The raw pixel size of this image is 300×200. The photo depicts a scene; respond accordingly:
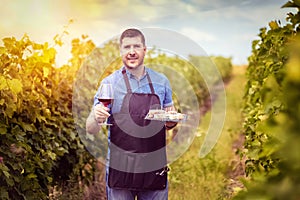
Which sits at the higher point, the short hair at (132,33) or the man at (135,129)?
the short hair at (132,33)

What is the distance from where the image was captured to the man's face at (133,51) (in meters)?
3.38

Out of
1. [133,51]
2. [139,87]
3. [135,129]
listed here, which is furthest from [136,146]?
[133,51]

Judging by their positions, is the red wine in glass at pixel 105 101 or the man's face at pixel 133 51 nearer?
the red wine in glass at pixel 105 101

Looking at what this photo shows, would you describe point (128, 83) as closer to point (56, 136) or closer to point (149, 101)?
point (149, 101)

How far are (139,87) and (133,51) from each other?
241 millimetres

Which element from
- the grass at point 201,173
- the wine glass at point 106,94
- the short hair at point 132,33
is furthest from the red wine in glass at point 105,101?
the grass at point 201,173

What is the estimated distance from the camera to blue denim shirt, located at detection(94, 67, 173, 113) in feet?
11.0

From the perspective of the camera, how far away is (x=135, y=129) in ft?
10.8

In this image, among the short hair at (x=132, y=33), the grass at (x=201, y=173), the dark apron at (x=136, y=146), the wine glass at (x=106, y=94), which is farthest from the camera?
the grass at (x=201, y=173)

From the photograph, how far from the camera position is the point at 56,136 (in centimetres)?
455

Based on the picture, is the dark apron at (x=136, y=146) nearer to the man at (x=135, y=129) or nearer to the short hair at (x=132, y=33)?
the man at (x=135, y=129)

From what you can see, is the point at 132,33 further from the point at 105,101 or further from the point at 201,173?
the point at 201,173

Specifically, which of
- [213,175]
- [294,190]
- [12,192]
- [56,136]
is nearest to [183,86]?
[213,175]

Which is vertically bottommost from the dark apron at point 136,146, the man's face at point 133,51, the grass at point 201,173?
the grass at point 201,173
